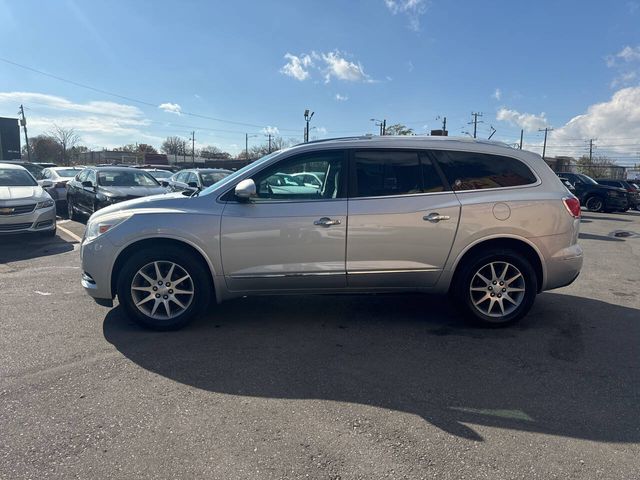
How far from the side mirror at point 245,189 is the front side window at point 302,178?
19cm

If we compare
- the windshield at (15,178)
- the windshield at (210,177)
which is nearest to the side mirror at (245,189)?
the windshield at (15,178)

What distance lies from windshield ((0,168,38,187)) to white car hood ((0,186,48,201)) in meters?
0.40

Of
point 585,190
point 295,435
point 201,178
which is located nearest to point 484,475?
point 295,435

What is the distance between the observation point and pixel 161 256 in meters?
4.28

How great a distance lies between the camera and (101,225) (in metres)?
4.40

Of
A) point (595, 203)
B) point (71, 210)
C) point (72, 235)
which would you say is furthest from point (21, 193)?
point (595, 203)

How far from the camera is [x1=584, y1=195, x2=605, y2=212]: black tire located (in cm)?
2105

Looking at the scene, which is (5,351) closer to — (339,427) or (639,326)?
(339,427)

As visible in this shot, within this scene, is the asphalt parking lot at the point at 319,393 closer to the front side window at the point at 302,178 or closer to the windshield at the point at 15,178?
the front side window at the point at 302,178

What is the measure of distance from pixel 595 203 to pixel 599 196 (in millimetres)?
445

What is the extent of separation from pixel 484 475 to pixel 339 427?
883 millimetres

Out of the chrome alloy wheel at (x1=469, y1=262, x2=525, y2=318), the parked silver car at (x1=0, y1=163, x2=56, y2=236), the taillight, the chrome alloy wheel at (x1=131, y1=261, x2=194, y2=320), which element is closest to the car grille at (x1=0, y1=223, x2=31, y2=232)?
the parked silver car at (x1=0, y1=163, x2=56, y2=236)

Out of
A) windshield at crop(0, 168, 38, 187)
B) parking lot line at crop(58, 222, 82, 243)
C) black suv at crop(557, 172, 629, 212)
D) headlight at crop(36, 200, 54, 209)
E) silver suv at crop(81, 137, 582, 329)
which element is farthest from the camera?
black suv at crop(557, 172, 629, 212)

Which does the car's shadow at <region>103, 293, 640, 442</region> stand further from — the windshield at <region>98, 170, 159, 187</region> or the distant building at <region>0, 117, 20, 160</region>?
the distant building at <region>0, 117, 20, 160</region>
